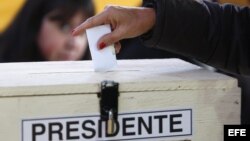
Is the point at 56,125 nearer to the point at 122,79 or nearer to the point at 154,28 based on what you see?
the point at 122,79

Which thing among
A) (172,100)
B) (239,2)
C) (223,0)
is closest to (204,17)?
(172,100)

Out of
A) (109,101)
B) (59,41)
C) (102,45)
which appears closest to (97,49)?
(102,45)

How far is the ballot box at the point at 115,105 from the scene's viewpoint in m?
0.66

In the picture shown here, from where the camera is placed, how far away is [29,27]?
5.10ft

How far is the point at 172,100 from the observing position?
73 centimetres

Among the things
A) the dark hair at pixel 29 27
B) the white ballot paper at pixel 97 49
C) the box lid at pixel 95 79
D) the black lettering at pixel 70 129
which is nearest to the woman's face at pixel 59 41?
the dark hair at pixel 29 27

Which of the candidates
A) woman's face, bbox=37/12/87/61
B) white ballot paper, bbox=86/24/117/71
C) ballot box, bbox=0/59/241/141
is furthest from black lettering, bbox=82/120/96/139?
woman's face, bbox=37/12/87/61

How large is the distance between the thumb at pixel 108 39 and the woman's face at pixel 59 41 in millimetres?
814

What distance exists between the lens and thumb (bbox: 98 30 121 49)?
76 centimetres

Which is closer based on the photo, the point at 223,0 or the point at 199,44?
the point at 199,44

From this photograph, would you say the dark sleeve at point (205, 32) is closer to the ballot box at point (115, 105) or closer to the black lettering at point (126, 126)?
the ballot box at point (115, 105)

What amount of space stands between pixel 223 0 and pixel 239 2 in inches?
5.5

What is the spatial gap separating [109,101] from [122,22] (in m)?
0.15

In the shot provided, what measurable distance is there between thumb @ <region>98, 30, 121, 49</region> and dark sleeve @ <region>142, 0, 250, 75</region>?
51 millimetres
